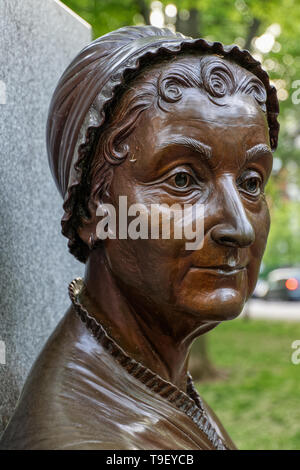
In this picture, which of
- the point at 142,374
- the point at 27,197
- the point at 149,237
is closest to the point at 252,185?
the point at 149,237

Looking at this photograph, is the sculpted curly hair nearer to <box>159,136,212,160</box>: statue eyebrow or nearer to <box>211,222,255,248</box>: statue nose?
<box>159,136,212,160</box>: statue eyebrow

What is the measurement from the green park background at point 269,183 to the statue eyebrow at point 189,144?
3.01 m

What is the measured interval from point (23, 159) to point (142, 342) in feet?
3.29

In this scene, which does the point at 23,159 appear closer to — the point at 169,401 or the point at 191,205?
the point at 191,205

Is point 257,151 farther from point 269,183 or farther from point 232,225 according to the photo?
point 269,183

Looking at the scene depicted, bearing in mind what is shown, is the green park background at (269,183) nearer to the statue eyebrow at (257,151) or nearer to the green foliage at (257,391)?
the green foliage at (257,391)

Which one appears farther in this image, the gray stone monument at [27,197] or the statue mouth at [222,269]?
the gray stone monument at [27,197]

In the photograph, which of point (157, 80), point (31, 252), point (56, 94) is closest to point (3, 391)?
point (31, 252)

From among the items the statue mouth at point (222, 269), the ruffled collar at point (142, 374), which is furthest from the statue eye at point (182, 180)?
the ruffled collar at point (142, 374)

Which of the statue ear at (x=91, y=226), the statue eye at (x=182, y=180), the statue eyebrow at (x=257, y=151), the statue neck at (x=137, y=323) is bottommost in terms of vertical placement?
the statue neck at (x=137, y=323)

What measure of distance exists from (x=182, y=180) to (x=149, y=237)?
189mm

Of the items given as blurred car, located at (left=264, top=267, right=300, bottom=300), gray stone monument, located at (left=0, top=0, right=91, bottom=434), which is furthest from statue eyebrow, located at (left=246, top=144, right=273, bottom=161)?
blurred car, located at (left=264, top=267, right=300, bottom=300)

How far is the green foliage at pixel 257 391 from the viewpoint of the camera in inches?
267

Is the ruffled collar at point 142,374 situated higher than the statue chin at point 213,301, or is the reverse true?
the statue chin at point 213,301
